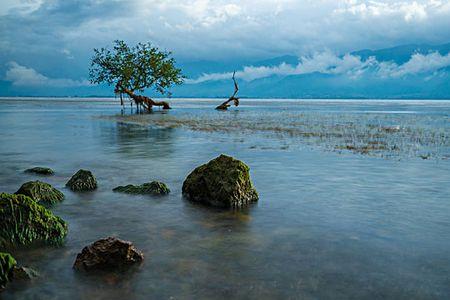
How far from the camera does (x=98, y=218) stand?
428 inches

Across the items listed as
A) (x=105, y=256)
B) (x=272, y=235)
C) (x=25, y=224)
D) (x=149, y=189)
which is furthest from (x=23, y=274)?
(x=149, y=189)

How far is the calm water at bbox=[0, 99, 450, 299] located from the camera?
711 centimetres

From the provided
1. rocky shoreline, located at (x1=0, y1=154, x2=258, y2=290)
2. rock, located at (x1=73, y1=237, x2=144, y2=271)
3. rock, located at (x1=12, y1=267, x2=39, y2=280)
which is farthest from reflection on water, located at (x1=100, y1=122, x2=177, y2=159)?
rock, located at (x1=12, y1=267, x2=39, y2=280)

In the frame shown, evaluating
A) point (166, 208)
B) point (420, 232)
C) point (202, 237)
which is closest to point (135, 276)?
point (202, 237)

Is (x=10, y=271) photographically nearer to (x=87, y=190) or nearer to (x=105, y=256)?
(x=105, y=256)

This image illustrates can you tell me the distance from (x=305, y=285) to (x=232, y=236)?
8.88 feet

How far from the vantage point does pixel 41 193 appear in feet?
40.1

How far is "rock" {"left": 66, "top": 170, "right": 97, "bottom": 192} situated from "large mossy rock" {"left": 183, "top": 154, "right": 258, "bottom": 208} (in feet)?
9.77

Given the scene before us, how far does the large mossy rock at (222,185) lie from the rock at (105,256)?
4644 mm

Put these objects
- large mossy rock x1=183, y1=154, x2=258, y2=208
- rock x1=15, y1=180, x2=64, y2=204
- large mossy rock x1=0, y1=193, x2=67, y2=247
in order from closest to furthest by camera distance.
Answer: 1. large mossy rock x1=0, y1=193, x2=67, y2=247
2. rock x1=15, y1=180, x2=64, y2=204
3. large mossy rock x1=183, y1=154, x2=258, y2=208

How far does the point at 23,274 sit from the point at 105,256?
1268 mm

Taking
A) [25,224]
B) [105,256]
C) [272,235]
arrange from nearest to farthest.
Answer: [105,256] < [25,224] < [272,235]

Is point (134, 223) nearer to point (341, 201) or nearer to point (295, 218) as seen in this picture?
point (295, 218)

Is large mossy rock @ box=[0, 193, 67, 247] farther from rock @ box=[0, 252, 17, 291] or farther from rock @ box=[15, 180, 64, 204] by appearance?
rock @ box=[15, 180, 64, 204]
